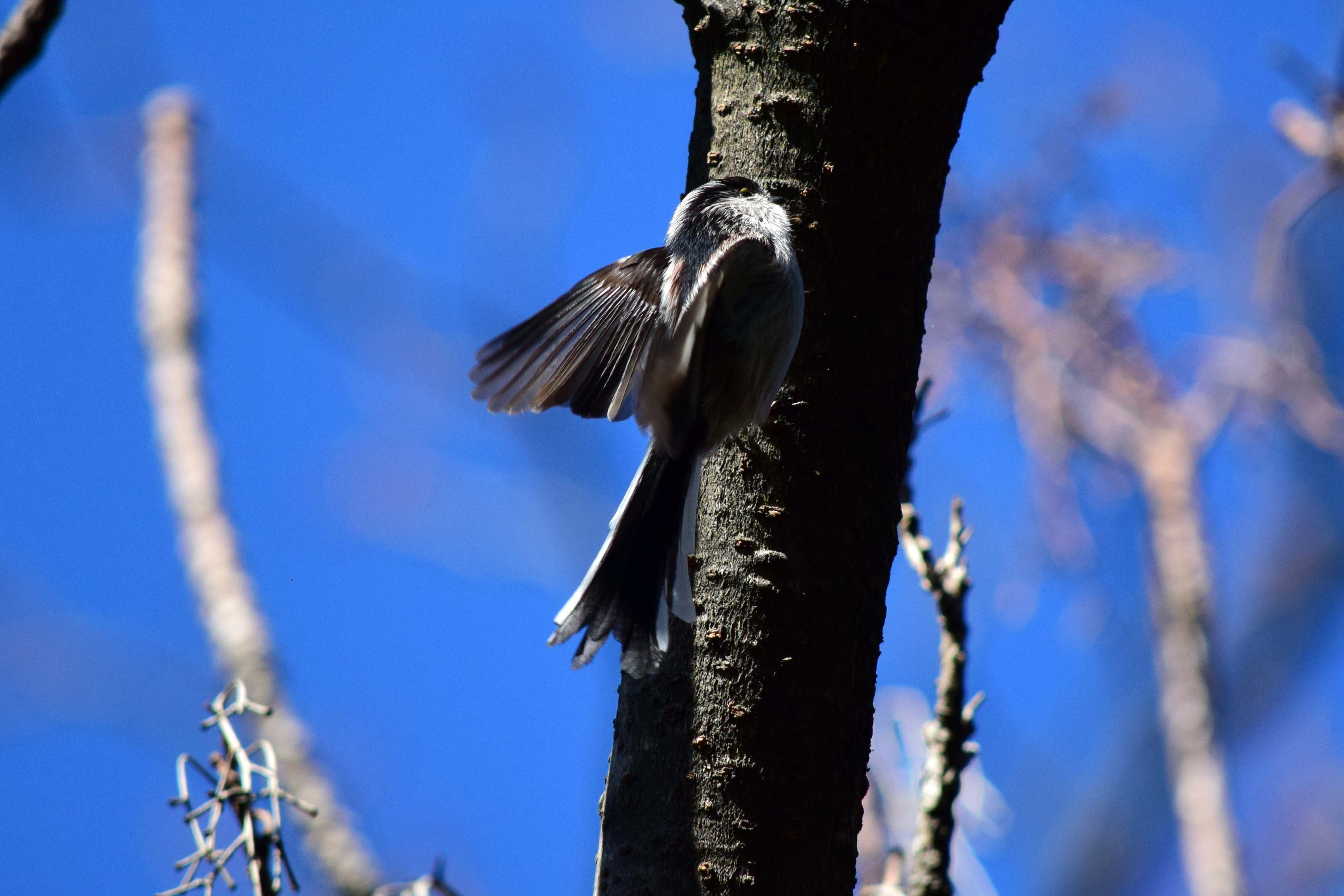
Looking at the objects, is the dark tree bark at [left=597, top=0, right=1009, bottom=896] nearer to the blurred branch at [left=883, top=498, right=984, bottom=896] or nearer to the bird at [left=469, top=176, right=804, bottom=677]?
the bird at [left=469, top=176, right=804, bottom=677]

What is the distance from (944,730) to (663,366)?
2.57ft

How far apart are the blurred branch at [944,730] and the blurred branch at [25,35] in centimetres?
149

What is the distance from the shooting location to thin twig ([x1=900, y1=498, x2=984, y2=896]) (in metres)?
1.76

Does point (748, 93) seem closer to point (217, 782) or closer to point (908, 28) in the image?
point (908, 28)

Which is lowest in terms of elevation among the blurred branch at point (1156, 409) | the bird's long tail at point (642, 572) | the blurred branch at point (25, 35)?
the bird's long tail at point (642, 572)

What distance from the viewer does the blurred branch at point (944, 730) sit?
1760 mm

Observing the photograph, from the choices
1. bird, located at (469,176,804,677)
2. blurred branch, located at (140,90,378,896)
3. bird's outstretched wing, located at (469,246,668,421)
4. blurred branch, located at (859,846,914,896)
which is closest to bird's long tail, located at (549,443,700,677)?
bird, located at (469,176,804,677)

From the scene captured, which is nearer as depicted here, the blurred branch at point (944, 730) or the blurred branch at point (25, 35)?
the blurred branch at point (25, 35)

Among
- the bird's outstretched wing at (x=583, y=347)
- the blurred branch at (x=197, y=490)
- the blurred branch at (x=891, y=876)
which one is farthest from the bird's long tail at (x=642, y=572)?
the blurred branch at (x=197, y=490)

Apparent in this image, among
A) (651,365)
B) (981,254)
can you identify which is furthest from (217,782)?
(981,254)

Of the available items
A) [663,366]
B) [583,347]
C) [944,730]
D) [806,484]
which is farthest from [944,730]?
[583,347]

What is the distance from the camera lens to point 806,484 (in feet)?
4.98

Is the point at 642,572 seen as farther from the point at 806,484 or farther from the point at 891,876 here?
the point at 891,876

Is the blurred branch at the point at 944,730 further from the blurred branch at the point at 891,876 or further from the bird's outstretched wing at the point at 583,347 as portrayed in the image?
the bird's outstretched wing at the point at 583,347
